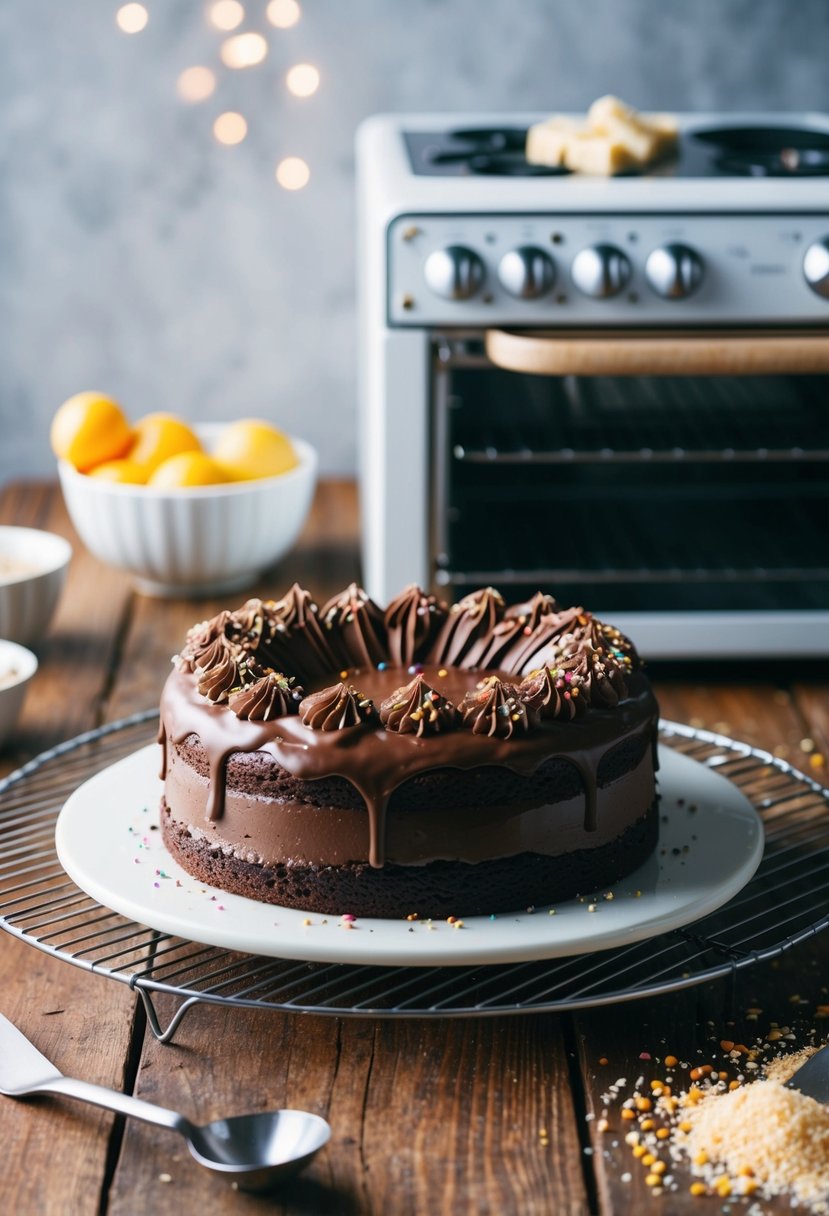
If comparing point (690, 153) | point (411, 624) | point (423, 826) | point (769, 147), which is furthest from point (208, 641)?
point (769, 147)

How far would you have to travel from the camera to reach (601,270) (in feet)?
6.09

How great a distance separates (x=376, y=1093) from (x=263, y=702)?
1.16ft

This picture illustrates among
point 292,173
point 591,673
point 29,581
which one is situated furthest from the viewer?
point 292,173

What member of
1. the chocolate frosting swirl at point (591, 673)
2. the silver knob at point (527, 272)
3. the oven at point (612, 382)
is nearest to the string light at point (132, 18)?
the oven at point (612, 382)

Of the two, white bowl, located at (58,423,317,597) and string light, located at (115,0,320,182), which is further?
string light, located at (115,0,320,182)

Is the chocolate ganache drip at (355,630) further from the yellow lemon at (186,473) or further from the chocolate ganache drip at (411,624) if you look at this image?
the yellow lemon at (186,473)

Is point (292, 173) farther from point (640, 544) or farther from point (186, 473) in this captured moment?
point (640, 544)

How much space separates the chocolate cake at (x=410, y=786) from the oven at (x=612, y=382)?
60 centimetres

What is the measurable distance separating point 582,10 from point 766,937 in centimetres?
185

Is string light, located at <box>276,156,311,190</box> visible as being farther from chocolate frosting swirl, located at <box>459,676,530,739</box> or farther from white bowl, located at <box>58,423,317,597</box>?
chocolate frosting swirl, located at <box>459,676,530,739</box>

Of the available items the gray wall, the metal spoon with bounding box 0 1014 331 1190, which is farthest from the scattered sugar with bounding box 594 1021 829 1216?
the gray wall

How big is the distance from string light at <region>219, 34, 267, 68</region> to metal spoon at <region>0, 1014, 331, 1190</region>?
2.01 meters

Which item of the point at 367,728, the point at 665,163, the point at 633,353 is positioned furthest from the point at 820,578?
the point at 367,728

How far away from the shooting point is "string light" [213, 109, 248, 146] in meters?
2.67
